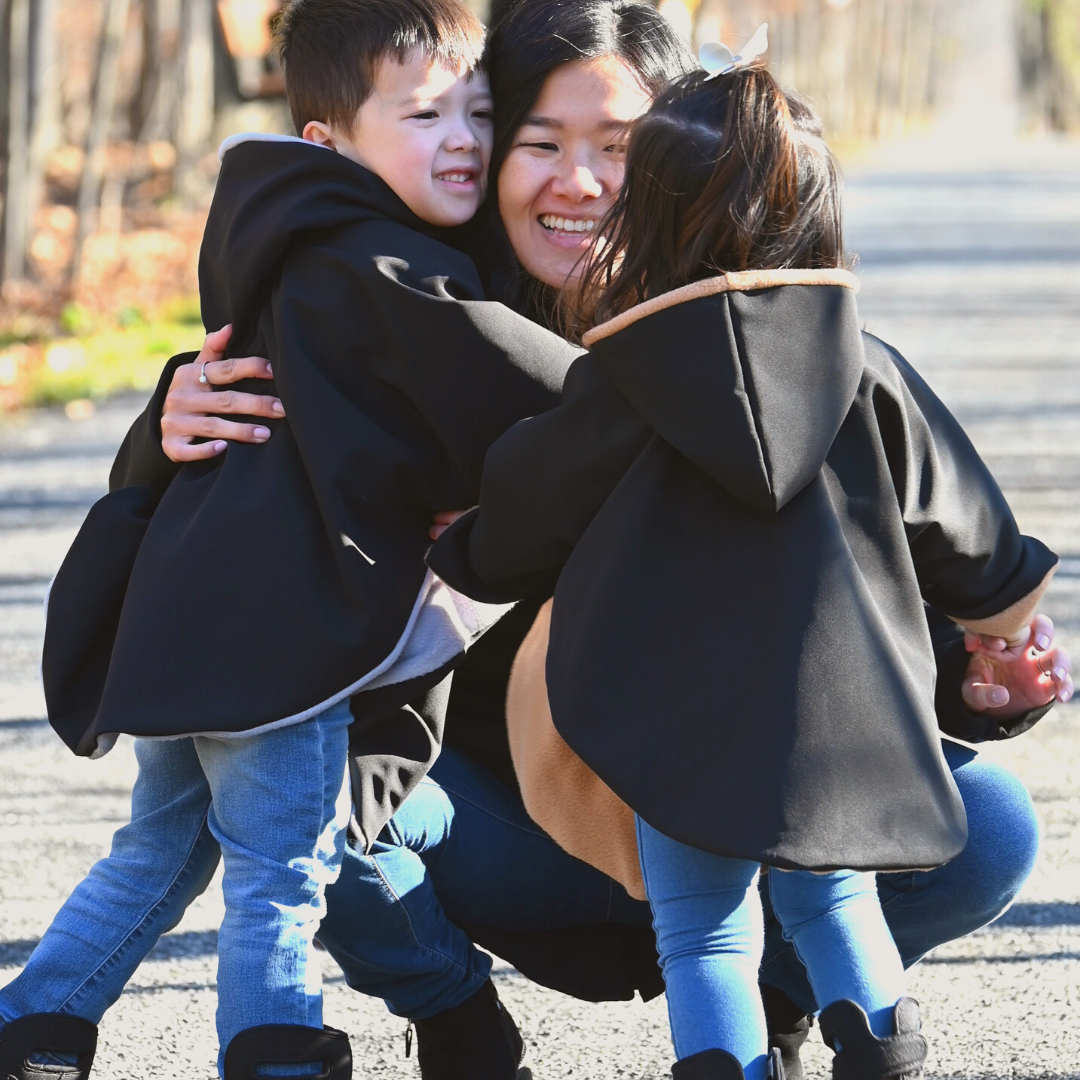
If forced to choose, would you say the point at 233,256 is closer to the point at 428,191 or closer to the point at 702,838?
the point at 428,191

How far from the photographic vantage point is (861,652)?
186 centimetres

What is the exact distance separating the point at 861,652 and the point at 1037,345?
8536mm

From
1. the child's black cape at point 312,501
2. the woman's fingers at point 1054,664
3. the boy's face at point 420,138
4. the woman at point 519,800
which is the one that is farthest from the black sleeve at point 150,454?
the woman's fingers at point 1054,664

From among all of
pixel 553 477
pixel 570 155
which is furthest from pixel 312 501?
pixel 570 155

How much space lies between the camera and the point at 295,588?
2.09 m

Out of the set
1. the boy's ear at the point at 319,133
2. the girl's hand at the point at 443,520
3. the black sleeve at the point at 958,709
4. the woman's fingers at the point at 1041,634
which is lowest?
the black sleeve at the point at 958,709

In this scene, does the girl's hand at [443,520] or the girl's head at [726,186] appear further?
the girl's hand at [443,520]

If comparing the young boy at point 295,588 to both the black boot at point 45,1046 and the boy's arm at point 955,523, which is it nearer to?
the black boot at point 45,1046

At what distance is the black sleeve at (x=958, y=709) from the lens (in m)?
2.30

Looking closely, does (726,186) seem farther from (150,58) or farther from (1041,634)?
(150,58)

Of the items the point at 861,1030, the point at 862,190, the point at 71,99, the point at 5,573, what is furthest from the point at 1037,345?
the point at 71,99

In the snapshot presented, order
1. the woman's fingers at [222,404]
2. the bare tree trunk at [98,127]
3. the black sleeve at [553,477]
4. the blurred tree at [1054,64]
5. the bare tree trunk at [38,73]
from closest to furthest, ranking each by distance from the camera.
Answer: the black sleeve at [553,477] → the woman's fingers at [222,404] → the bare tree trunk at [38,73] → the bare tree trunk at [98,127] → the blurred tree at [1054,64]

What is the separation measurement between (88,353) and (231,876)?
733 cm

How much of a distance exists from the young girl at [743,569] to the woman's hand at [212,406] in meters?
0.38
